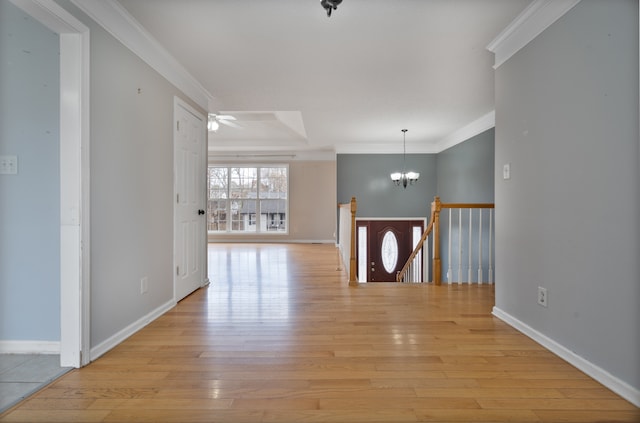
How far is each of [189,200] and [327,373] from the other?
8.03 ft

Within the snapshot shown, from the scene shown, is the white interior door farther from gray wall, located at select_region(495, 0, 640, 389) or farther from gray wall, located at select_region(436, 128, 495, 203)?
gray wall, located at select_region(436, 128, 495, 203)

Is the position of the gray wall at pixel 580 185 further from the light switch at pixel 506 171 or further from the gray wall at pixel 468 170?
the gray wall at pixel 468 170

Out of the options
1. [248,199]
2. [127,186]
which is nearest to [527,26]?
[127,186]

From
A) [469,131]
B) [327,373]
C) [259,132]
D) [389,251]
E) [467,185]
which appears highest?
[259,132]

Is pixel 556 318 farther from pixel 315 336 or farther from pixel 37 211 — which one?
pixel 37 211

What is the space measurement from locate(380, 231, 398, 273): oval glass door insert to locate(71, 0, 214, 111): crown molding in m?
5.75

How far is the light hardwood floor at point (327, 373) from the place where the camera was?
57.6 inches

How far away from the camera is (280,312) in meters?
2.86

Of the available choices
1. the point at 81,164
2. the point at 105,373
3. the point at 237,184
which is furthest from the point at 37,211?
the point at 237,184

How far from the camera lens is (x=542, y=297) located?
219 cm

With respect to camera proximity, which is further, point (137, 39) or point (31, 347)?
point (137, 39)

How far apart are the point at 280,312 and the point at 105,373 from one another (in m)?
1.35

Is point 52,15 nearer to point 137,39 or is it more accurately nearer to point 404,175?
point 137,39

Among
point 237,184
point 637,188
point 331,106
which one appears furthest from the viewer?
point 237,184
